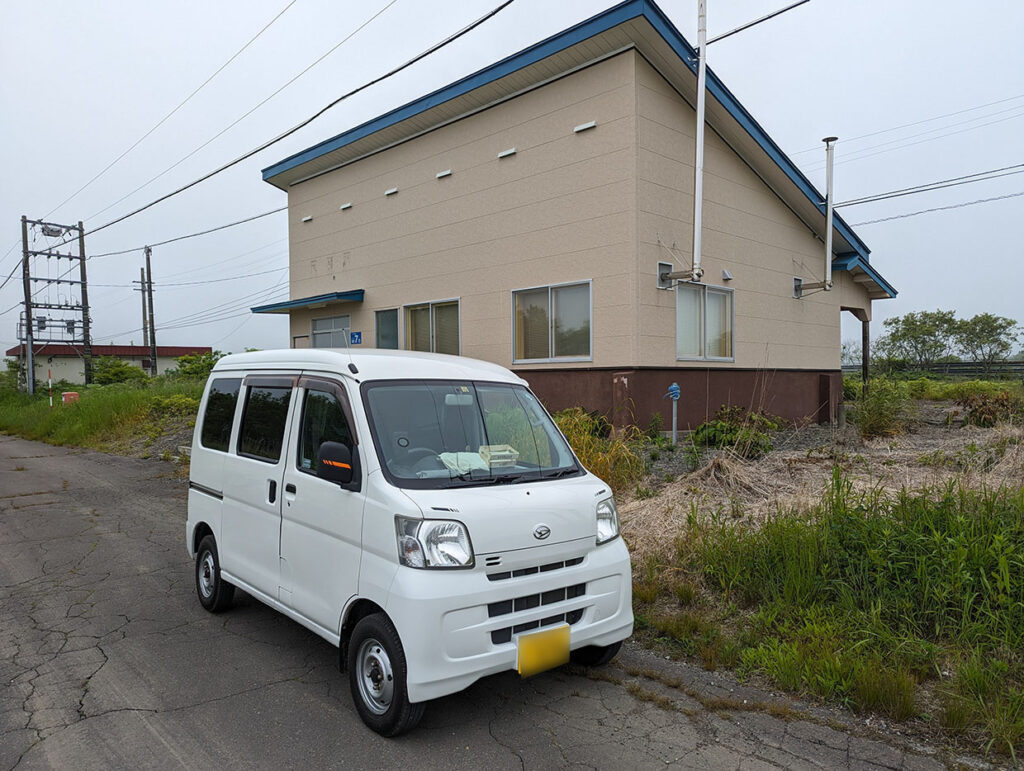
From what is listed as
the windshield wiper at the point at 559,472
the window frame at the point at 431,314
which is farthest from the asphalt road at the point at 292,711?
the window frame at the point at 431,314

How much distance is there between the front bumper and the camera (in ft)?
10.2

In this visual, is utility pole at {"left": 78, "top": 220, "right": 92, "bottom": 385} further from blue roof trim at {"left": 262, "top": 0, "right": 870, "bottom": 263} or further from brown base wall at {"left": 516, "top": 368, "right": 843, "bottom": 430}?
brown base wall at {"left": 516, "top": 368, "right": 843, "bottom": 430}

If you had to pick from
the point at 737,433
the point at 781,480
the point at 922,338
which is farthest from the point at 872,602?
the point at 922,338

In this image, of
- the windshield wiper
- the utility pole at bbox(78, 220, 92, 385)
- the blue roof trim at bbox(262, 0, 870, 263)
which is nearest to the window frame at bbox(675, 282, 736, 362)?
the blue roof trim at bbox(262, 0, 870, 263)

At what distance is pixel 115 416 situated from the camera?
18.2 m

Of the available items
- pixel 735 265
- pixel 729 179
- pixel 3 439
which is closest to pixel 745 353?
pixel 735 265

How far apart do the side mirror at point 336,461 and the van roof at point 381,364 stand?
47 cm

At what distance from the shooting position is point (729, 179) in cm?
1322

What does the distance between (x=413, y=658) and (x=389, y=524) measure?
63 cm

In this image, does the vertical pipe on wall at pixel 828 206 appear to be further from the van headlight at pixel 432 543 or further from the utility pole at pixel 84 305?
the utility pole at pixel 84 305

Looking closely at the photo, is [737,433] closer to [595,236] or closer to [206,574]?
[595,236]

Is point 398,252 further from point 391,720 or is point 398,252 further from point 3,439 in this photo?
A: point 3,439

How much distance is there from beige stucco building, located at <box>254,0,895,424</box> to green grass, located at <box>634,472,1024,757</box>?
5961 mm

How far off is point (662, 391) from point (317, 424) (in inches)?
330
